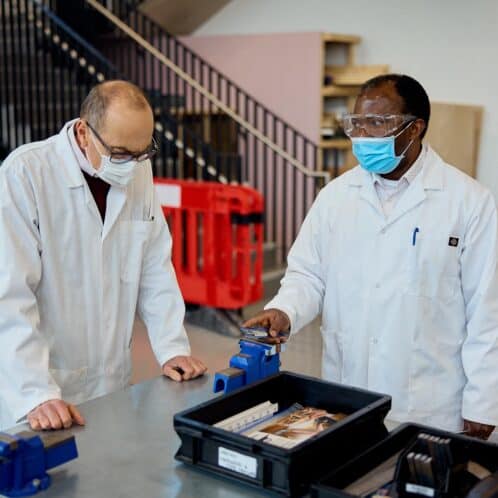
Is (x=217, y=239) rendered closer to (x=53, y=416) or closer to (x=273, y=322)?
(x=273, y=322)

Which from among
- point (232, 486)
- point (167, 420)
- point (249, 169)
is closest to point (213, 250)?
point (249, 169)

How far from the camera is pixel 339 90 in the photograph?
7668 mm

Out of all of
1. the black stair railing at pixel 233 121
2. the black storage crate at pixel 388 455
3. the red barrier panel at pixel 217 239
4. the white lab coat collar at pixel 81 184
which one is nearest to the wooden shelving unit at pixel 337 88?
the black stair railing at pixel 233 121

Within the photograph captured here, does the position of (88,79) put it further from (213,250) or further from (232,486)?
(232,486)

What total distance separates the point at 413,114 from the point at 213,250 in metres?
3.39

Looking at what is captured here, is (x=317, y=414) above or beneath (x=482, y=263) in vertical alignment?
beneath

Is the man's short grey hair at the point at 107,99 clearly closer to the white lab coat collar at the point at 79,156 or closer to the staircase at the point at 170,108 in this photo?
the white lab coat collar at the point at 79,156

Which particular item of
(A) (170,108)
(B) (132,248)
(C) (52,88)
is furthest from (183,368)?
(A) (170,108)

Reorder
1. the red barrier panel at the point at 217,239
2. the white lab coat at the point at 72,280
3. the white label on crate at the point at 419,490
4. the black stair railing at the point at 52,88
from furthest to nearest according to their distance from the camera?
the black stair railing at the point at 52,88 → the red barrier panel at the point at 217,239 → the white lab coat at the point at 72,280 → the white label on crate at the point at 419,490

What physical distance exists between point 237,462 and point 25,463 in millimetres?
387

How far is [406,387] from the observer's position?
2.33m

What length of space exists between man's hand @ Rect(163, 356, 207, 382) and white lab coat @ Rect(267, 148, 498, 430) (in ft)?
0.92

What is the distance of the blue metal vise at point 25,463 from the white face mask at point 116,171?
33.8 inches

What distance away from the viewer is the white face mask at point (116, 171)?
218 centimetres
